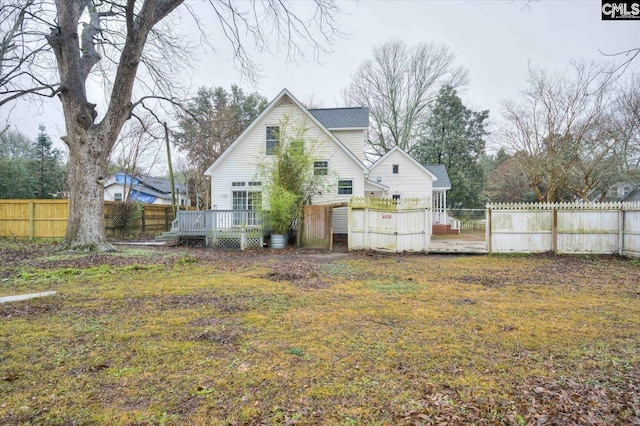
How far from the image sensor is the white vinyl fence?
12.7 metres

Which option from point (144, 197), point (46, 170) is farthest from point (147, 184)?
point (46, 170)

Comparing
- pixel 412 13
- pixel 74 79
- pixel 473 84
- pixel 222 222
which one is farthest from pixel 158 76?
pixel 473 84

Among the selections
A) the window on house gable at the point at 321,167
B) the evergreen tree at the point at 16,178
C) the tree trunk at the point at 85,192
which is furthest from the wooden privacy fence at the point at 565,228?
the evergreen tree at the point at 16,178

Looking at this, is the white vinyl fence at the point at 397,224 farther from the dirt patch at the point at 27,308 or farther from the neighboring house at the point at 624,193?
the neighboring house at the point at 624,193

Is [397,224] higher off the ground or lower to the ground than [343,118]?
lower

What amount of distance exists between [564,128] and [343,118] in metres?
13.0

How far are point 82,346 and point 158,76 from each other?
13.2 meters

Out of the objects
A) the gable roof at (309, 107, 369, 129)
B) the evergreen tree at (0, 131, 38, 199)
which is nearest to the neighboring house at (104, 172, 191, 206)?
the evergreen tree at (0, 131, 38, 199)

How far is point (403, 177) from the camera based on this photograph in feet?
72.8

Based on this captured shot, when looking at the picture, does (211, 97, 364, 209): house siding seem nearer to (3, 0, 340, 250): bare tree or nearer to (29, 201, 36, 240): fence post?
(3, 0, 340, 250): bare tree

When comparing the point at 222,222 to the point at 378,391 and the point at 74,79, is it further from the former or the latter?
the point at 378,391

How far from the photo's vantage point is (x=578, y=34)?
6.56 metres

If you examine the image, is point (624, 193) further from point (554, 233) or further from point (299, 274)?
point (299, 274)

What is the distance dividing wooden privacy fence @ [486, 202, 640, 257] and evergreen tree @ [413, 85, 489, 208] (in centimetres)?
1794
